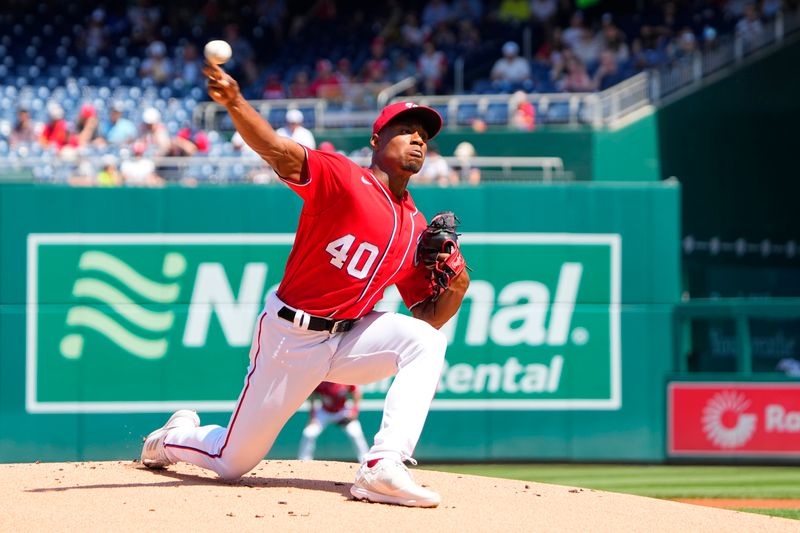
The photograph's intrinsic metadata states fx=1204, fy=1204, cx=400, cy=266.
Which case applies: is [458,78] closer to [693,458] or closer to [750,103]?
[750,103]

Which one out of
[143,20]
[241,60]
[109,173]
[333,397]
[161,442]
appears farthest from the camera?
[143,20]

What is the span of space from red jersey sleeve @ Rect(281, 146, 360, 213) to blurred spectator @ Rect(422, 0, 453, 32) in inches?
551

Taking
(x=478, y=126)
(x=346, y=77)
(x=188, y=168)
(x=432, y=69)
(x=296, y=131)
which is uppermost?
(x=432, y=69)

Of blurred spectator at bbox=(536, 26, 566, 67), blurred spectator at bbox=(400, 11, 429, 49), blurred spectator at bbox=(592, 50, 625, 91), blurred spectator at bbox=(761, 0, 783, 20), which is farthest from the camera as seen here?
blurred spectator at bbox=(400, 11, 429, 49)

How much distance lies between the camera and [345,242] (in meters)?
4.96

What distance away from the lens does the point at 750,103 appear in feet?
58.7

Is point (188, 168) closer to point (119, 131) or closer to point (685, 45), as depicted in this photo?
point (119, 131)

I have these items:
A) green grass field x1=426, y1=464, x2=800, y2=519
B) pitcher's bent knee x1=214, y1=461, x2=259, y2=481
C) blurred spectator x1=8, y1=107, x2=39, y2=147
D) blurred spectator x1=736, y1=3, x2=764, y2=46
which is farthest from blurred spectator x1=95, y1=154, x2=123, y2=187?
blurred spectator x1=736, y1=3, x2=764, y2=46

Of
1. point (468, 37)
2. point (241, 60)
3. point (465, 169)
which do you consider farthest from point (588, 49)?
point (241, 60)

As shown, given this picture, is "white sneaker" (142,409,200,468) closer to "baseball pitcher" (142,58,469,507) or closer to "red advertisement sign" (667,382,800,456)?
"baseball pitcher" (142,58,469,507)

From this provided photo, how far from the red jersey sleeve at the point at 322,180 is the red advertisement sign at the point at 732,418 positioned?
22.4 feet

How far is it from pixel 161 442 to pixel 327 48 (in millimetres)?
13918

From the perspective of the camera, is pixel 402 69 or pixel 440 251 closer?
pixel 440 251

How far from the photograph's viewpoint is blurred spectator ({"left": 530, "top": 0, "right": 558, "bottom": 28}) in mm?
18297
